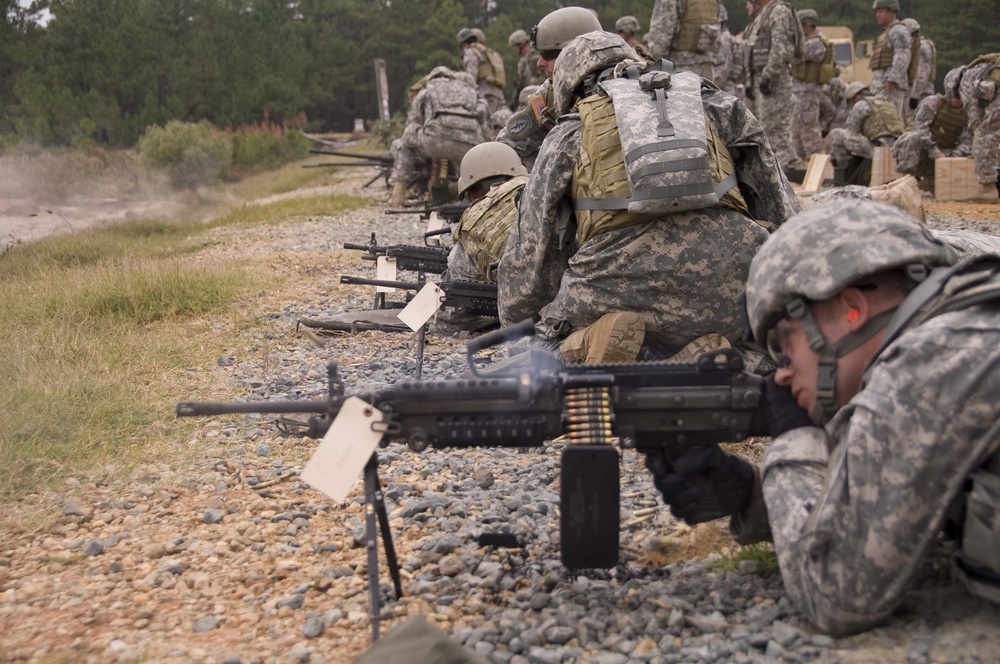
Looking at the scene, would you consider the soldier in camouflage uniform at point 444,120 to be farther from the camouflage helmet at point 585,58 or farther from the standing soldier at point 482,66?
the camouflage helmet at point 585,58

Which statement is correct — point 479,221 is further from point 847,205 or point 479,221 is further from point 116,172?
point 116,172

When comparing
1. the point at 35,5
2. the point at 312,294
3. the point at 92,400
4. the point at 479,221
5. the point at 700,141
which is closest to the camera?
the point at 700,141

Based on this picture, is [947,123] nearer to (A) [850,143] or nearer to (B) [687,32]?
(A) [850,143]

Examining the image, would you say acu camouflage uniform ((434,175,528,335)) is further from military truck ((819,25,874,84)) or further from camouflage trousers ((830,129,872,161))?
military truck ((819,25,874,84))

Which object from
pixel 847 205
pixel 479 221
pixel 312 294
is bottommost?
pixel 312 294

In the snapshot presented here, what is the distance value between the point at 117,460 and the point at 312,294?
14.8 feet

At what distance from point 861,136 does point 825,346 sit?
1208cm

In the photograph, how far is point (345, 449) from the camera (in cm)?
285

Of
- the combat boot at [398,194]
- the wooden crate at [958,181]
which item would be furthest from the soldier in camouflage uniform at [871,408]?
the combat boot at [398,194]

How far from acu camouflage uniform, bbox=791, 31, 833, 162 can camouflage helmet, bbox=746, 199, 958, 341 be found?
42.9 ft

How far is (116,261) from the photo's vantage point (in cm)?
1117

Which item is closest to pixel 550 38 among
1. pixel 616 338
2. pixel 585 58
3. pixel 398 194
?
pixel 585 58

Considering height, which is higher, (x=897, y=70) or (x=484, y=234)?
(x=897, y=70)

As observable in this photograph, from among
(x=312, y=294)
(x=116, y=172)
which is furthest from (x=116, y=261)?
(x=116, y=172)
